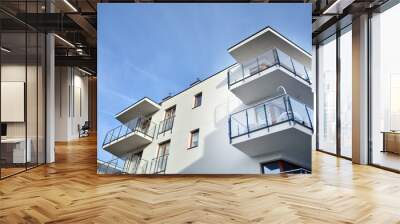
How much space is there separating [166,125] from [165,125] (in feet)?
0.06

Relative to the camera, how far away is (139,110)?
635 centimetres

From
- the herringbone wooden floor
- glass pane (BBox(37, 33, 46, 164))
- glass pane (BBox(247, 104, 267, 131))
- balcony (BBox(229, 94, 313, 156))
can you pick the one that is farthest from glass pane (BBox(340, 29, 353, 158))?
glass pane (BBox(37, 33, 46, 164))

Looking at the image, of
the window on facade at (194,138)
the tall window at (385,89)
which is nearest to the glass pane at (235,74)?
the window on facade at (194,138)

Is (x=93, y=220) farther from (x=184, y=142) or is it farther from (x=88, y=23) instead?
(x=88, y=23)

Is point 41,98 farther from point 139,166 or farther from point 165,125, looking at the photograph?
point 165,125

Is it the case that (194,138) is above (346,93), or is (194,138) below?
below

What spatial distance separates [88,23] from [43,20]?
118cm

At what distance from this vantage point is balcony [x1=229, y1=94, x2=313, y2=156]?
20.2 ft

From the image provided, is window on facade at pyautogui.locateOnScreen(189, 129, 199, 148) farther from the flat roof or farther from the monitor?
the monitor

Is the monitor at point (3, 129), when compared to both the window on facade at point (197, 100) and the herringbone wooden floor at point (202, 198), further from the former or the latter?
the window on facade at point (197, 100)

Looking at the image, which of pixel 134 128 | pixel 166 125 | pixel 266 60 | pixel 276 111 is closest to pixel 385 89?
pixel 276 111

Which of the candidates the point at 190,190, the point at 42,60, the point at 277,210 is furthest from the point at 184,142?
the point at 42,60

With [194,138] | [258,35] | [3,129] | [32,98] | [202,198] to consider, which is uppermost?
[258,35]

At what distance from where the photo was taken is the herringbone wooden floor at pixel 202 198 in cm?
382
